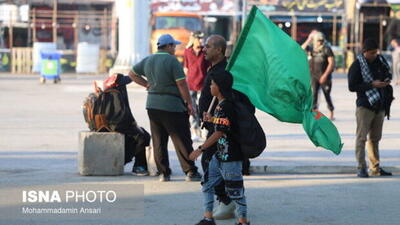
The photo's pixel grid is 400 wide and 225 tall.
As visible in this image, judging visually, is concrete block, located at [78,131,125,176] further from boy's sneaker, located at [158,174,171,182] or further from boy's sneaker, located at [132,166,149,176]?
boy's sneaker, located at [158,174,171,182]

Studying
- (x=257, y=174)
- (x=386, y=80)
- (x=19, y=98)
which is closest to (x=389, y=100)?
(x=386, y=80)

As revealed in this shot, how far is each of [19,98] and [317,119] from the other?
16.5 m

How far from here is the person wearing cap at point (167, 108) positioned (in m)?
10.9

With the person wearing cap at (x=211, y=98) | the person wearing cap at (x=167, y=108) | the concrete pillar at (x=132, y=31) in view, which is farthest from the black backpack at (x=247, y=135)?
the concrete pillar at (x=132, y=31)

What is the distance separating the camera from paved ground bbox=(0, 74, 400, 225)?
30.1 feet

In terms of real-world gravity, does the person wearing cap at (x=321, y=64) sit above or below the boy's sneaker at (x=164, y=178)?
above

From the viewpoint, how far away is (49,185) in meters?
10.6

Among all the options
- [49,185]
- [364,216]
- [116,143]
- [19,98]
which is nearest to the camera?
[364,216]

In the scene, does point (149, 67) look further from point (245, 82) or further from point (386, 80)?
point (386, 80)

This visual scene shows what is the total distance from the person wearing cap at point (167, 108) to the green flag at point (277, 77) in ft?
5.13

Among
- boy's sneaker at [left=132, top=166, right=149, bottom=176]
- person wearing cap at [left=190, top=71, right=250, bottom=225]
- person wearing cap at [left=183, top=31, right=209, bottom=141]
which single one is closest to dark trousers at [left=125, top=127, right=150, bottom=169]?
boy's sneaker at [left=132, top=166, right=149, bottom=176]

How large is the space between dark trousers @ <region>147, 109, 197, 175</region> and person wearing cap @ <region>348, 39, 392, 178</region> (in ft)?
6.72

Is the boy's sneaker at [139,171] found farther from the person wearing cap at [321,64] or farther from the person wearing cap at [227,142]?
the person wearing cap at [321,64]

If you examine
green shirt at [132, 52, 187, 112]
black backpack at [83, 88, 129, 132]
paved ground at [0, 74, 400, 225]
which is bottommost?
paved ground at [0, 74, 400, 225]
